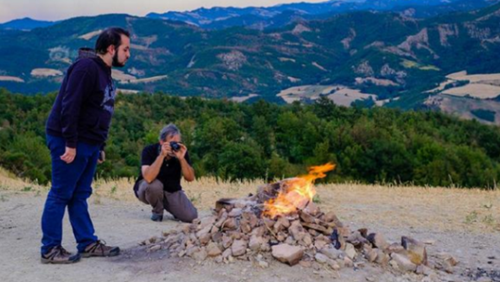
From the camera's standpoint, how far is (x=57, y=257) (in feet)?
18.1

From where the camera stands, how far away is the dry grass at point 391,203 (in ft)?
29.4

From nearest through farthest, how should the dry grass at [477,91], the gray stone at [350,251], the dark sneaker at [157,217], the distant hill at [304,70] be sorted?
1. the gray stone at [350,251]
2. the dark sneaker at [157,217]
3. the dry grass at [477,91]
4. the distant hill at [304,70]

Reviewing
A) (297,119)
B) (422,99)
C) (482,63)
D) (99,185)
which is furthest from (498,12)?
(99,185)

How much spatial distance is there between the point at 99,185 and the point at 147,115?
4182 cm

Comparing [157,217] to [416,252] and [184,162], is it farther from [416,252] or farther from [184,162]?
[416,252]

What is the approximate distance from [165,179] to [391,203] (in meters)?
5.33

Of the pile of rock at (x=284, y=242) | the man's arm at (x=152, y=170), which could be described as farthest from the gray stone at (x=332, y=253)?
the man's arm at (x=152, y=170)

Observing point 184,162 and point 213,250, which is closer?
point 213,250

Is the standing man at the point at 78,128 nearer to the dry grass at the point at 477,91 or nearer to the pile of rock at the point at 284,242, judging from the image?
the pile of rock at the point at 284,242

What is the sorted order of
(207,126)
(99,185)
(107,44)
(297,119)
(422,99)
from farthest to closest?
(422,99)
(297,119)
(207,126)
(99,185)
(107,44)

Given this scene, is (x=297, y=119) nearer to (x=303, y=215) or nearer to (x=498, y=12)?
(x=303, y=215)

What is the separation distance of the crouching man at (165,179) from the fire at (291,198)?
1.53 meters

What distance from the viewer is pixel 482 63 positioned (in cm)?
16088

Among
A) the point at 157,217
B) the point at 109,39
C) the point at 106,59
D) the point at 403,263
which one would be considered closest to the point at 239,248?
the point at 403,263
